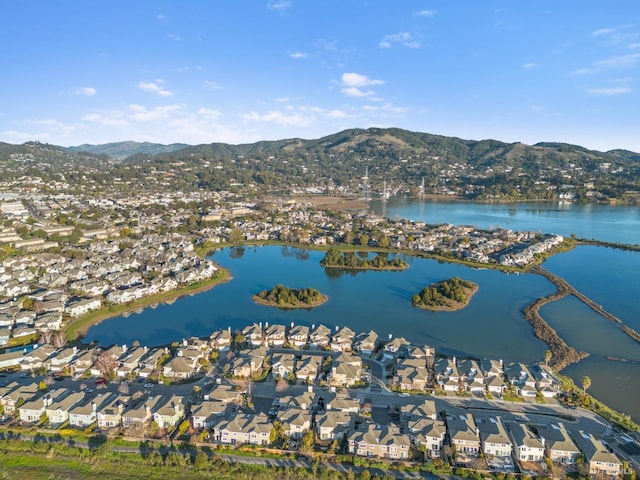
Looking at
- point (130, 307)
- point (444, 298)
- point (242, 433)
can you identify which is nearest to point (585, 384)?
point (444, 298)

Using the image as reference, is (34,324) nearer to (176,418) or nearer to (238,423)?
(176,418)

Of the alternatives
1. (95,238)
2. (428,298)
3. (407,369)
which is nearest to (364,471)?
(407,369)

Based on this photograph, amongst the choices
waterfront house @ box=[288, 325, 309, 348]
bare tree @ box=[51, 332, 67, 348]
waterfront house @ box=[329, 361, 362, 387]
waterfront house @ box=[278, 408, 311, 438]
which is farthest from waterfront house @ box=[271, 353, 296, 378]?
bare tree @ box=[51, 332, 67, 348]

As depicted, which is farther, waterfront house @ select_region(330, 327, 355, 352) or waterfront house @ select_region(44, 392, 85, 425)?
waterfront house @ select_region(330, 327, 355, 352)

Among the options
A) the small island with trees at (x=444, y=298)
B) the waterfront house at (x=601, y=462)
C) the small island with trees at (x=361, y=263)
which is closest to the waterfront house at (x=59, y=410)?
the waterfront house at (x=601, y=462)

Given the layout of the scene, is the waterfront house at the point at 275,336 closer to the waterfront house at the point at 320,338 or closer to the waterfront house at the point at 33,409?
the waterfront house at the point at 320,338

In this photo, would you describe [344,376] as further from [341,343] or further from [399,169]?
[399,169]

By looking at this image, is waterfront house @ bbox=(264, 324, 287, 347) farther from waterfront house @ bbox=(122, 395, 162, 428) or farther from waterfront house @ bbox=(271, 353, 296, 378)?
waterfront house @ bbox=(122, 395, 162, 428)

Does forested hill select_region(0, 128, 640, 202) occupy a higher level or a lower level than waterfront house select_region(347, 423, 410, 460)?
higher
